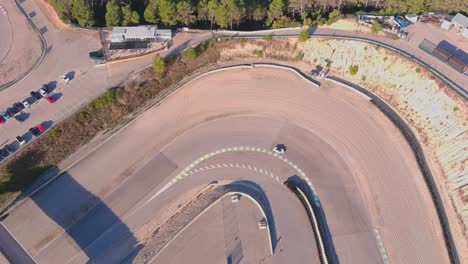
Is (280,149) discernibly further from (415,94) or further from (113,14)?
(113,14)

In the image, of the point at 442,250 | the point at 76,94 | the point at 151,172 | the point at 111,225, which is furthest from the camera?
the point at 76,94

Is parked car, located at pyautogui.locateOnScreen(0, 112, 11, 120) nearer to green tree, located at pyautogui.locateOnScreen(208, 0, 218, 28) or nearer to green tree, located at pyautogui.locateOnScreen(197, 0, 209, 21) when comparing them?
green tree, located at pyautogui.locateOnScreen(197, 0, 209, 21)

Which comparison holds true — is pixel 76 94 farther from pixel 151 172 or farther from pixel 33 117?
pixel 151 172

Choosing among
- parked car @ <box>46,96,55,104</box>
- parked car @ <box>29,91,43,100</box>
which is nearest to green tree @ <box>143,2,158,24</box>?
parked car @ <box>46,96,55,104</box>

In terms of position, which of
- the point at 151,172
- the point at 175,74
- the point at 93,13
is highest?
the point at 93,13

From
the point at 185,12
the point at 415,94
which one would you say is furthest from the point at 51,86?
the point at 415,94

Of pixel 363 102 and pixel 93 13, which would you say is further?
pixel 93 13

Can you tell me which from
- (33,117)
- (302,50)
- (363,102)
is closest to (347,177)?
(363,102)
